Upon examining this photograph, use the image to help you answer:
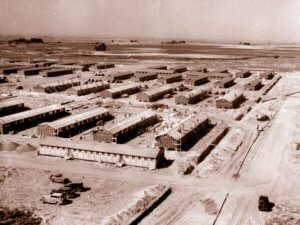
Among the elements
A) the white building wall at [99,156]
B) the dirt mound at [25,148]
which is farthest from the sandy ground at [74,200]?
the dirt mound at [25,148]

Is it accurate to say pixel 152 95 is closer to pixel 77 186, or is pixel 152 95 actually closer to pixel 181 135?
pixel 181 135

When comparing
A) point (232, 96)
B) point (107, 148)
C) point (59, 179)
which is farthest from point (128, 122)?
point (232, 96)

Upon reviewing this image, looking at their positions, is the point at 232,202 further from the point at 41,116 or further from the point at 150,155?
the point at 41,116

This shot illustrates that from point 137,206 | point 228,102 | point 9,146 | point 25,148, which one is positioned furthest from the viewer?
point 228,102

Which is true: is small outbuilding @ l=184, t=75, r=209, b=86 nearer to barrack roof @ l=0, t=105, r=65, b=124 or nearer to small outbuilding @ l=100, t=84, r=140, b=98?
small outbuilding @ l=100, t=84, r=140, b=98

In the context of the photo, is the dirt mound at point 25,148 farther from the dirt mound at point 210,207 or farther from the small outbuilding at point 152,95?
the small outbuilding at point 152,95

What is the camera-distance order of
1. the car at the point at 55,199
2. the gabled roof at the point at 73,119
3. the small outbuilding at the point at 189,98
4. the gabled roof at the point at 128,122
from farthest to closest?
the small outbuilding at the point at 189,98 < the gabled roof at the point at 73,119 < the gabled roof at the point at 128,122 < the car at the point at 55,199

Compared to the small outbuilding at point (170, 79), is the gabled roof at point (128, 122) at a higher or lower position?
lower
